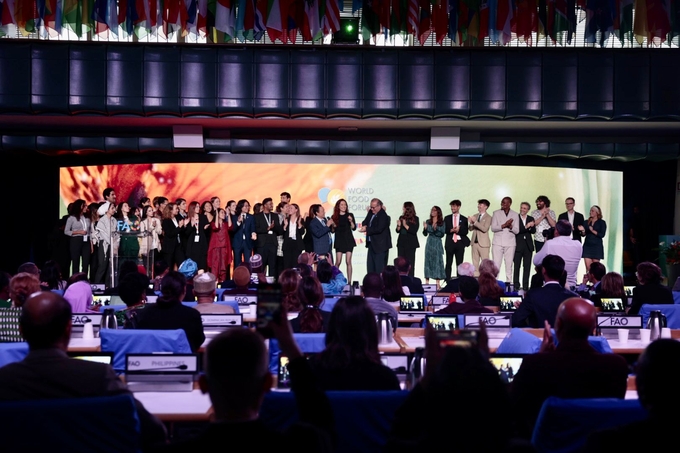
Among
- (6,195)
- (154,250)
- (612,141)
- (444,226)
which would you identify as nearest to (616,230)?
(612,141)

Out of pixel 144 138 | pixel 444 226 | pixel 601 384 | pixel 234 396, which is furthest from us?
pixel 144 138

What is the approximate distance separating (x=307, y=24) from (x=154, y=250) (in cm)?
572

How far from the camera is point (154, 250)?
17.3 metres

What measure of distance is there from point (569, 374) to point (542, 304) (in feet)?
10.7

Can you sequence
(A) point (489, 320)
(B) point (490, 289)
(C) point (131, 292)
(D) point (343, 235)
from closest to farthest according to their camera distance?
(A) point (489, 320)
(C) point (131, 292)
(B) point (490, 289)
(D) point (343, 235)

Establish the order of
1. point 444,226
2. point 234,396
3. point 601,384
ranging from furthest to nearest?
point 444,226, point 601,384, point 234,396

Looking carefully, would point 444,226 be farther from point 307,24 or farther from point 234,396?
point 234,396

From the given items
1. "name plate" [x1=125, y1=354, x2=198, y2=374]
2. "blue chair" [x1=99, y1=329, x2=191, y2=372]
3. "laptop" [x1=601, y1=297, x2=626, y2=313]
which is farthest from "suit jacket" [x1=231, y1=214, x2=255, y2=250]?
"name plate" [x1=125, y1=354, x2=198, y2=374]

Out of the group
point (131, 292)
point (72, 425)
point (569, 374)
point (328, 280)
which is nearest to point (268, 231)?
point (328, 280)

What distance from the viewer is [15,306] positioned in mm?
6402

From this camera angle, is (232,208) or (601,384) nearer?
(601,384)

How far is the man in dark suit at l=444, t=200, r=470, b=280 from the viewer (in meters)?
16.9

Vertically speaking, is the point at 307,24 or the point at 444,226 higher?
the point at 307,24

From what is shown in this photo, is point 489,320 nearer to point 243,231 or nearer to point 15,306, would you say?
point 15,306
